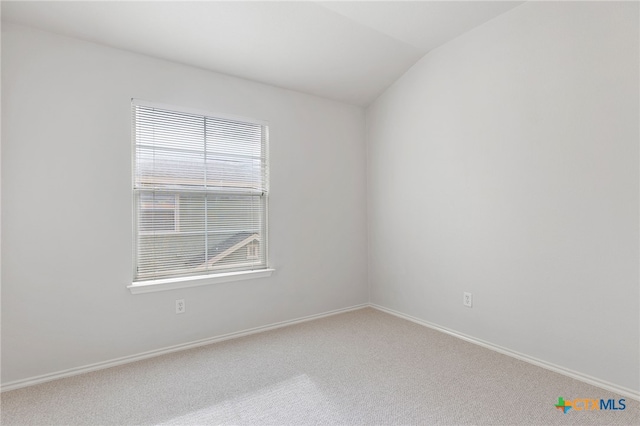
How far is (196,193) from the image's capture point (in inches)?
115

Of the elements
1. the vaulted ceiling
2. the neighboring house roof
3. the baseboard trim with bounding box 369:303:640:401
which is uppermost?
the vaulted ceiling

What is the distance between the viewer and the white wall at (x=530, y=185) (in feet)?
6.81

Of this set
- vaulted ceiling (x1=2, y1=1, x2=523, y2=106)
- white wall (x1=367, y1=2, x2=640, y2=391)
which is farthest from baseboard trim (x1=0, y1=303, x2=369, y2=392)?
vaulted ceiling (x1=2, y1=1, x2=523, y2=106)

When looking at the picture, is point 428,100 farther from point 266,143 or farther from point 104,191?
point 104,191

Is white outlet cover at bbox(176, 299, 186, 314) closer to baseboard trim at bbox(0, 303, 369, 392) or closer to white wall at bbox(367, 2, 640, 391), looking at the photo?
baseboard trim at bbox(0, 303, 369, 392)

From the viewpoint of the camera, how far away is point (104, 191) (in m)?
2.50

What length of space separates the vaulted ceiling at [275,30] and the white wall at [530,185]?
1.09ft

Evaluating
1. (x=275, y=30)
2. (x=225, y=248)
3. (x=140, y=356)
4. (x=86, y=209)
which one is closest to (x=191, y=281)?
(x=225, y=248)

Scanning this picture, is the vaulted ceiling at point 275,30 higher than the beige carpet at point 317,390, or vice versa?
the vaulted ceiling at point 275,30

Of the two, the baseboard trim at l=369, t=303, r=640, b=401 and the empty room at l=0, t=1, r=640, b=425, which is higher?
the empty room at l=0, t=1, r=640, b=425

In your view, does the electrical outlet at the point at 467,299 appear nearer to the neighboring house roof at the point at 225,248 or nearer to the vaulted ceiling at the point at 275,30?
the neighboring house roof at the point at 225,248

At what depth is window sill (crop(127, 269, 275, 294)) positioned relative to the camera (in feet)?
8.54
